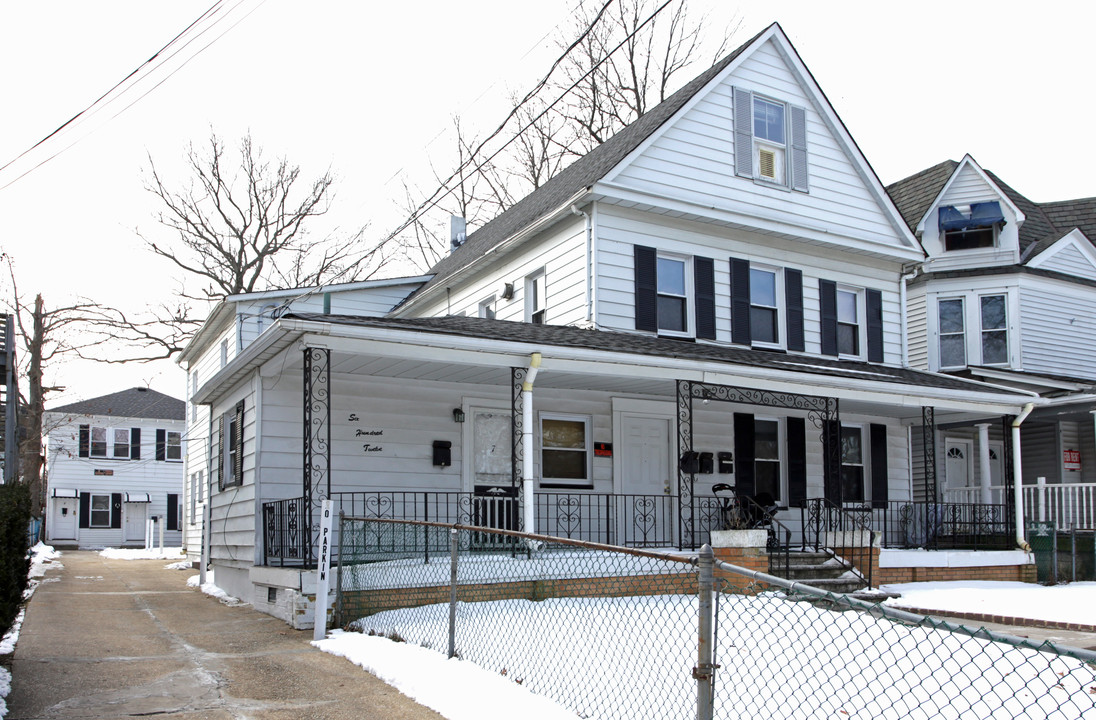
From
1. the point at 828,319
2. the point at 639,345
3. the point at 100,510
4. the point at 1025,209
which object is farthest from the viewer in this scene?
the point at 100,510

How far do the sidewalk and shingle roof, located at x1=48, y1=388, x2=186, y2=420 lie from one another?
100 feet

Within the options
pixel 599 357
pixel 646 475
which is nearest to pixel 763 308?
pixel 646 475

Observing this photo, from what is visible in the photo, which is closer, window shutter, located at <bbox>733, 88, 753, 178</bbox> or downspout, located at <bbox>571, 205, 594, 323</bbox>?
downspout, located at <bbox>571, 205, 594, 323</bbox>

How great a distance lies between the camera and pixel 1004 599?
41.0 feet

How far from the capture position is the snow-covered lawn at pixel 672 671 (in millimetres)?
5656

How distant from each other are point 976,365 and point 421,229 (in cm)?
2000

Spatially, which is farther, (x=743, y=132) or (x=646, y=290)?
(x=743, y=132)

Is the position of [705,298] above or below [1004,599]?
above

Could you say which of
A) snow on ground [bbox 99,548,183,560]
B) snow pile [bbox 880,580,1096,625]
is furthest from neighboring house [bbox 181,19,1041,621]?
snow on ground [bbox 99,548,183,560]

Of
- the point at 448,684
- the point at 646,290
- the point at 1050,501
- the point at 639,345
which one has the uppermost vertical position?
the point at 646,290

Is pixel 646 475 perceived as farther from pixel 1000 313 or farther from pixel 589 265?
pixel 1000 313

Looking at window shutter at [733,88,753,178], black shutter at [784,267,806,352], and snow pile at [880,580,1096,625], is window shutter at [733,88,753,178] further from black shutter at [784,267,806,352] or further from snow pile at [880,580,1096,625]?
snow pile at [880,580,1096,625]

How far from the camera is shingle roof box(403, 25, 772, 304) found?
51.6 feet

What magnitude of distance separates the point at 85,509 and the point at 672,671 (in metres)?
38.7
